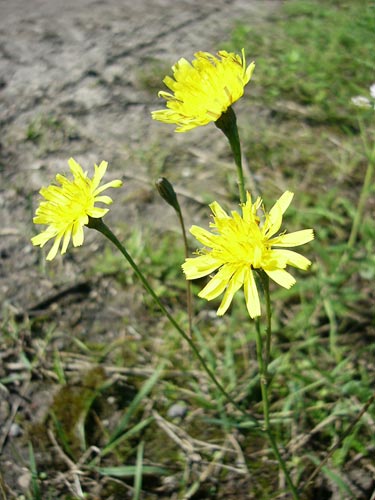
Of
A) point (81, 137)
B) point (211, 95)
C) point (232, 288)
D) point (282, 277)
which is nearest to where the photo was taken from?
point (282, 277)

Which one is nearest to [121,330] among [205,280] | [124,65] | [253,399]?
[205,280]

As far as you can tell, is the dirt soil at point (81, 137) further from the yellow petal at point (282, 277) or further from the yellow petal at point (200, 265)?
Result: the yellow petal at point (282, 277)

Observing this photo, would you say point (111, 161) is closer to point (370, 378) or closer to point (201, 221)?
point (201, 221)

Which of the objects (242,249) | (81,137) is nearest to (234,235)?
(242,249)

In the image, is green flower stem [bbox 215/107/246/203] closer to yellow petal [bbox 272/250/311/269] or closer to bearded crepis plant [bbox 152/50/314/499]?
bearded crepis plant [bbox 152/50/314/499]

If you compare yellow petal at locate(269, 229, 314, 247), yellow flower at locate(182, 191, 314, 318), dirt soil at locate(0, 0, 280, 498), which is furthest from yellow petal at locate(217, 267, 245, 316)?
dirt soil at locate(0, 0, 280, 498)

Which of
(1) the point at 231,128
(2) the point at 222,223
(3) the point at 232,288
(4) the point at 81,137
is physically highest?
(1) the point at 231,128

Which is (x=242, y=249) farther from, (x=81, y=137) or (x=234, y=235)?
(x=81, y=137)
